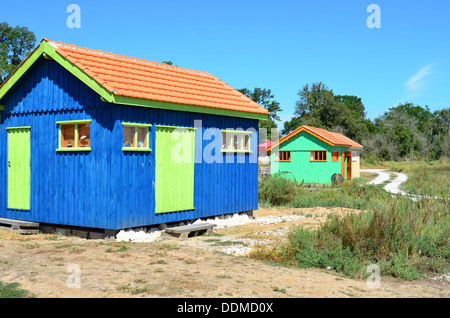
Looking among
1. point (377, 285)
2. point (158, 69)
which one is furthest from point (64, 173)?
point (377, 285)

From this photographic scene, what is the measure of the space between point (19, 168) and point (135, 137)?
370 centimetres

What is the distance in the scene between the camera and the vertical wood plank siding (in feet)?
33.9

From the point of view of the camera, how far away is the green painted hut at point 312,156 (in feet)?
99.8

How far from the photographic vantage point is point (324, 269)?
26.6 ft

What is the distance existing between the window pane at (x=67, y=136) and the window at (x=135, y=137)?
4.60 feet

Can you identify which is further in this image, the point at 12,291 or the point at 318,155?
the point at 318,155

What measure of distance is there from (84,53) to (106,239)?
14.9ft

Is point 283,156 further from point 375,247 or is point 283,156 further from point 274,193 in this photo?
point 375,247

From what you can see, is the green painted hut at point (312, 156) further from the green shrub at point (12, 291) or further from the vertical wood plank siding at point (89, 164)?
the green shrub at point (12, 291)

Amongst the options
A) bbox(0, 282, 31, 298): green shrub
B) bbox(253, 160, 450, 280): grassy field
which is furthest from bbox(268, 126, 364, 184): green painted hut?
bbox(0, 282, 31, 298): green shrub

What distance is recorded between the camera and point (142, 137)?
11.0m

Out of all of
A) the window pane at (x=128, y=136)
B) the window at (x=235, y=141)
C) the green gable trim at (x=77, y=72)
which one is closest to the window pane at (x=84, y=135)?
the window pane at (x=128, y=136)

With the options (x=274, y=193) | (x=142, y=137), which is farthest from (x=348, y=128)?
(x=142, y=137)
